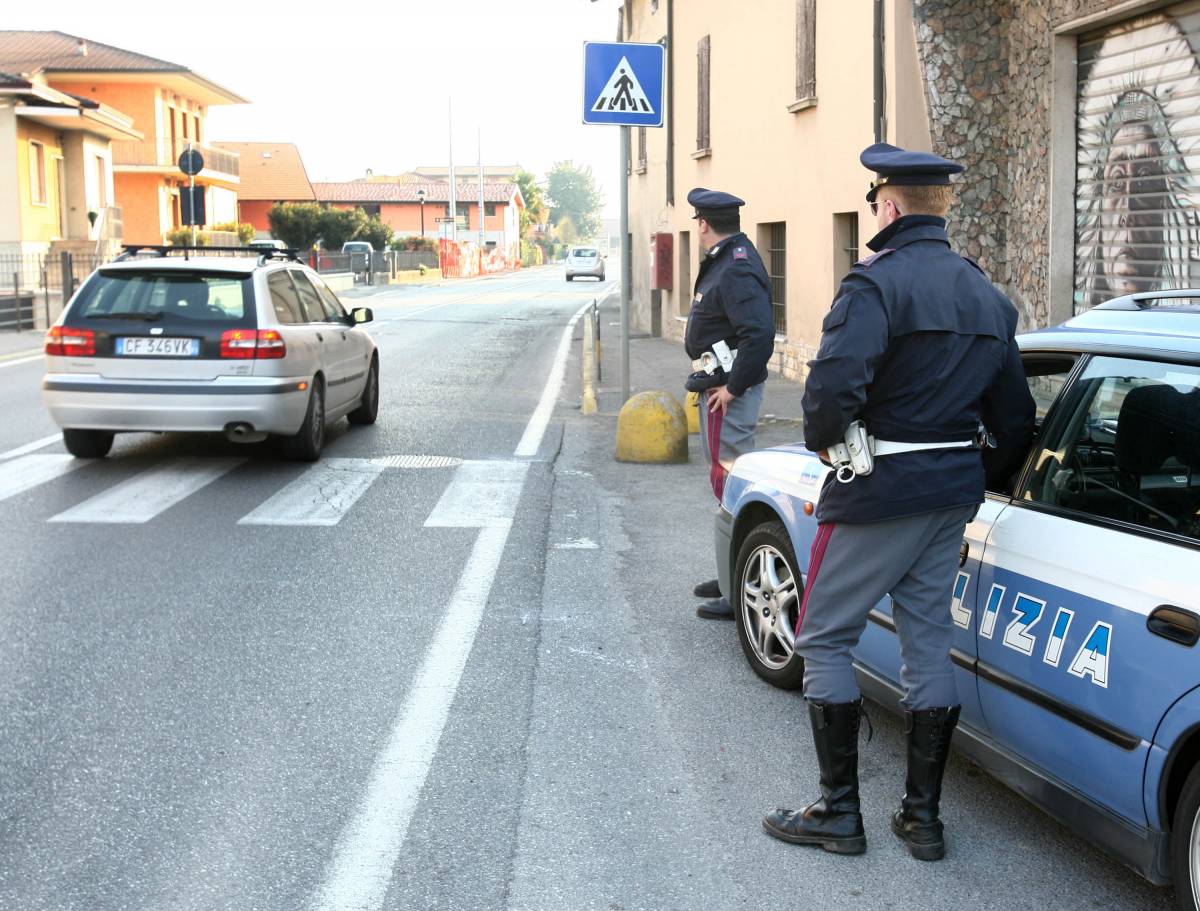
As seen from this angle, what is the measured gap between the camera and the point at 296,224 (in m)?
68.9

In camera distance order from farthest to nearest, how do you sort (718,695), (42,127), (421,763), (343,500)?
(42,127) → (343,500) → (718,695) → (421,763)

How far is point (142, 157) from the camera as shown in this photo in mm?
56156

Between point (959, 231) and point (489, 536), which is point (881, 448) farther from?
point (959, 231)

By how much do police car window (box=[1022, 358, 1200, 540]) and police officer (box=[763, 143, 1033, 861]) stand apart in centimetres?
14

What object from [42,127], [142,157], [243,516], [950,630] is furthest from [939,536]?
[142,157]

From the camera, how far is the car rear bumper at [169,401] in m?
9.75

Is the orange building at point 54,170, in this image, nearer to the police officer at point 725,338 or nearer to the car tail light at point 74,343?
the car tail light at point 74,343

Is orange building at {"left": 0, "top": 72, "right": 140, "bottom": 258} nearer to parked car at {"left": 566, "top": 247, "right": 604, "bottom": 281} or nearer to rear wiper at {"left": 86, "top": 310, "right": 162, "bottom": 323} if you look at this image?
parked car at {"left": 566, "top": 247, "right": 604, "bottom": 281}

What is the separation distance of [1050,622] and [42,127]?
4316cm

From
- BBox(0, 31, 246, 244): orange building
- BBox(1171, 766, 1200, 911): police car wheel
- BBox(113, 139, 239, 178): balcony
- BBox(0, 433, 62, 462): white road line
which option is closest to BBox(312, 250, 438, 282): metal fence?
BBox(113, 139, 239, 178): balcony

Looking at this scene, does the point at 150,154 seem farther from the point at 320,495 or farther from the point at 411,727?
the point at 411,727

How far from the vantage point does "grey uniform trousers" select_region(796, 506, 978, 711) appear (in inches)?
149

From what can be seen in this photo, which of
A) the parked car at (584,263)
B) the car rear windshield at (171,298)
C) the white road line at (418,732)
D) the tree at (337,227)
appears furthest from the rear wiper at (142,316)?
the tree at (337,227)

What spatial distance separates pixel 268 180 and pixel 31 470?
85168 millimetres
